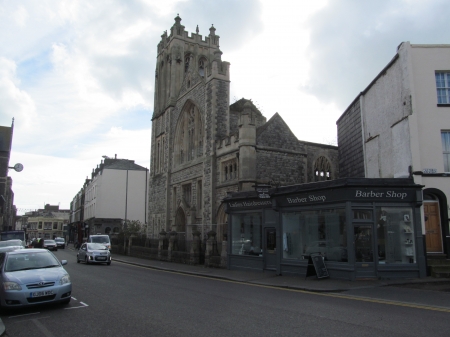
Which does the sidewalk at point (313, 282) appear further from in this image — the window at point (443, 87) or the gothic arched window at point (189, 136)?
the gothic arched window at point (189, 136)

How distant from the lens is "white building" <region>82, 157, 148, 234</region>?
57062mm

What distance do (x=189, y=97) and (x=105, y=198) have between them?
3016 centimetres

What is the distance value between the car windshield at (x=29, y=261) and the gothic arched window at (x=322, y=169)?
21.6 m

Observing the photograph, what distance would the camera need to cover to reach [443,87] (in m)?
15.8

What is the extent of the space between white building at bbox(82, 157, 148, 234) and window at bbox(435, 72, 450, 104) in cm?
4606

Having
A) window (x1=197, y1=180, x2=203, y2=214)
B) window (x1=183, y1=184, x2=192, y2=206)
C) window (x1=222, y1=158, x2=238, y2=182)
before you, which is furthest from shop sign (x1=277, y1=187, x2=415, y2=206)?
window (x1=183, y1=184, x2=192, y2=206)

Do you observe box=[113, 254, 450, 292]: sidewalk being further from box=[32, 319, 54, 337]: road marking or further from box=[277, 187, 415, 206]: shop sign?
box=[32, 319, 54, 337]: road marking

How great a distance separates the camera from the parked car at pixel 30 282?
859 cm

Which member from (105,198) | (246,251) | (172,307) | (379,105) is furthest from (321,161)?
(105,198)

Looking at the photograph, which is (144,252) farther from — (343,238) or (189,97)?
(343,238)

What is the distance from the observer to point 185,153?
33625mm

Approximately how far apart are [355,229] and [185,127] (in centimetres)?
2254

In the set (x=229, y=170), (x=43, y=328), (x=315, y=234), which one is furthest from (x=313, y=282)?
(x=229, y=170)

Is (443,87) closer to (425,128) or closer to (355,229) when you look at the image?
(425,128)
